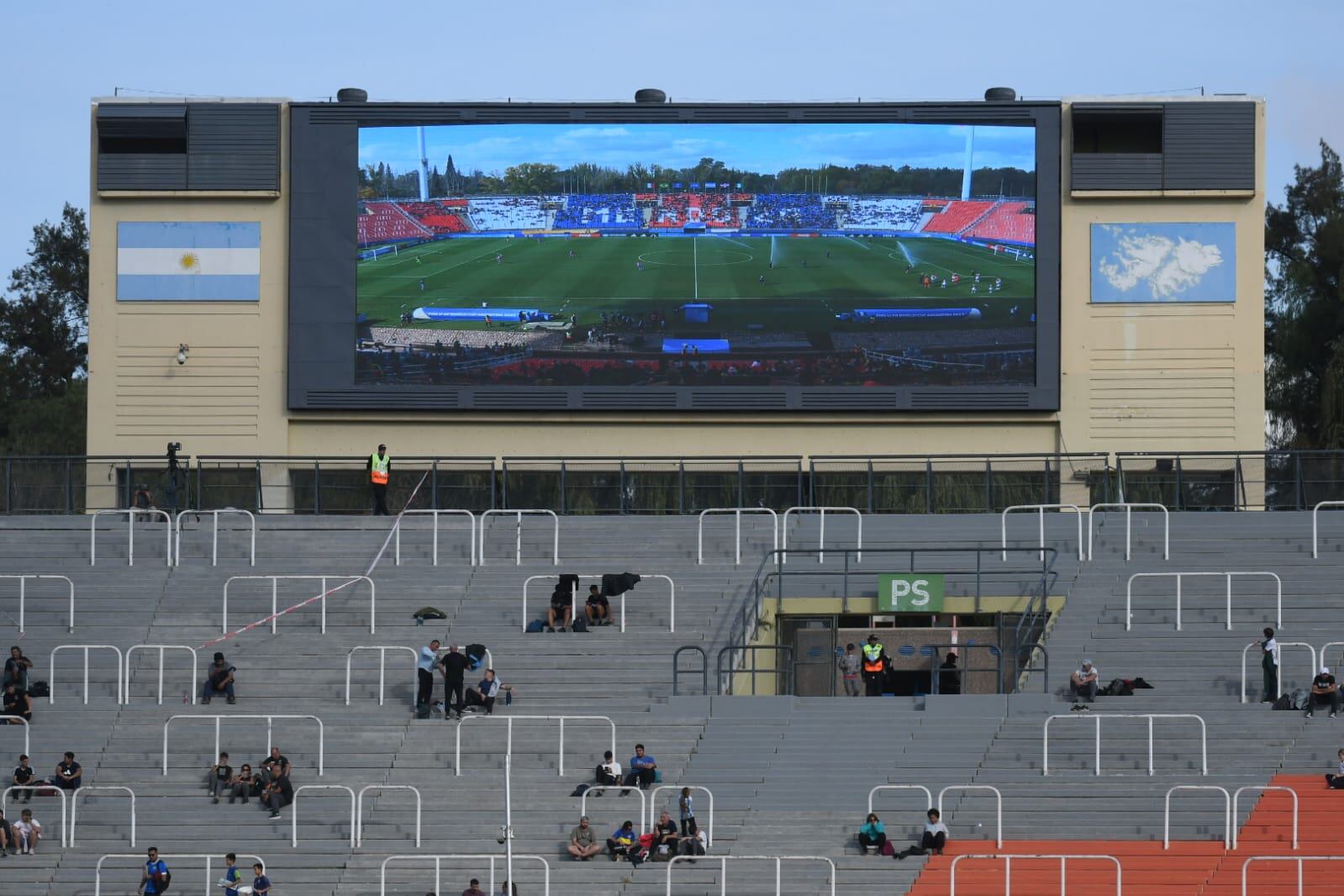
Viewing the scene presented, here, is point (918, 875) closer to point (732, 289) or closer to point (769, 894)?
point (769, 894)

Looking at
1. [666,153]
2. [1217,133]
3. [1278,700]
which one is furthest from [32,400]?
[1278,700]

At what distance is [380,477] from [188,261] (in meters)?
7.64

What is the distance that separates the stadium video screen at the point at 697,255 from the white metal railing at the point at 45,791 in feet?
55.0

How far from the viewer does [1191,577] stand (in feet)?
115

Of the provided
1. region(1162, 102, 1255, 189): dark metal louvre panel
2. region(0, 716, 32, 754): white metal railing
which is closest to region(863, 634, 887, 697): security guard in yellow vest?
region(0, 716, 32, 754): white metal railing

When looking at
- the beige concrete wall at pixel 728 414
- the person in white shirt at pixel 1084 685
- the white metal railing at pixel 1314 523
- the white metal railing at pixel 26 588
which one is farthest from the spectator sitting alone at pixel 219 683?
the white metal railing at pixel 1314 523

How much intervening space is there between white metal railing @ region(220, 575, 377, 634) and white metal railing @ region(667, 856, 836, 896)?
29.0ft

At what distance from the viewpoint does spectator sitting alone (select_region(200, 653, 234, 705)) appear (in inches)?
1257

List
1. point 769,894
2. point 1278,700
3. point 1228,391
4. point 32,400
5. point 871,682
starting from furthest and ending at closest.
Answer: point 32,400 < point 1228,391 < point 871,682 < point 1278,700 < point 769,894

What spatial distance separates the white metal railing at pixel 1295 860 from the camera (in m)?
25.6

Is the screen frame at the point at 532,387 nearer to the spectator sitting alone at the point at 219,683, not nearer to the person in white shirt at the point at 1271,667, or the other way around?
the spectator sitting alone at the point at 219,683

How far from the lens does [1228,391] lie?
44.2m

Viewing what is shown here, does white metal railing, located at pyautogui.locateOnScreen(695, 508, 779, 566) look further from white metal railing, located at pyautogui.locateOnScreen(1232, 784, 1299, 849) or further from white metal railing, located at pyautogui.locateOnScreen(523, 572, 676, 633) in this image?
white metal railing, located at pyautogui.locateOnScreen(1232, 784, 1299, 849)

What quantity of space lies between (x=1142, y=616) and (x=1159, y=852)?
700 centimetres
